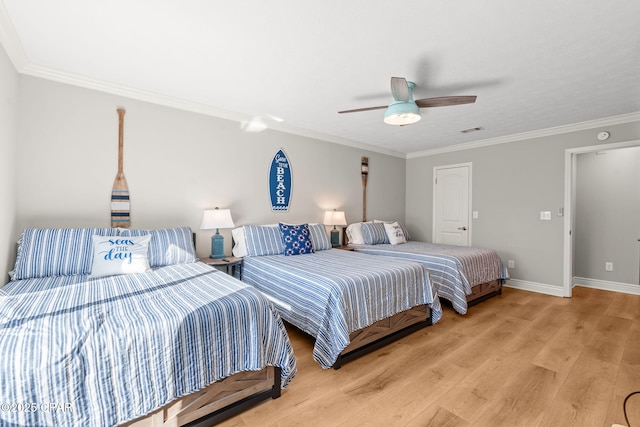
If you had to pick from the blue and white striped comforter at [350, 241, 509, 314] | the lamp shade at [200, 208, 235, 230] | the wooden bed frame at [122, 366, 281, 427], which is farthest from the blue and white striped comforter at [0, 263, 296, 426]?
the blue and white striped comforter at [350, 241, 509, 314]

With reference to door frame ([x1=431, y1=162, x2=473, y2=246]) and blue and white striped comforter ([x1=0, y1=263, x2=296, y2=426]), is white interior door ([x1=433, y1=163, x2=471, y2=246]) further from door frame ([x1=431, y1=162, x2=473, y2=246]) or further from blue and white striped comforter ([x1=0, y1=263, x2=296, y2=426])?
blue and white striped comforter ([x1=0, y1=263, x2=296, y2=426])

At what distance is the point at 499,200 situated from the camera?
4707 mm

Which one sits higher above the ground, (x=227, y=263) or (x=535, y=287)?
(x=227, y=263)

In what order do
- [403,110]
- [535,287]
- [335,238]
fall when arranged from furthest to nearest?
[335,238] → [535,287] → [403,110]

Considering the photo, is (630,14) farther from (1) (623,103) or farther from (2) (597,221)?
(2) (597,221)

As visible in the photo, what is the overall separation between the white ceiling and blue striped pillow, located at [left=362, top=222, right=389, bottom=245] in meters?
2.06

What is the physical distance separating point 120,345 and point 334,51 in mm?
2272

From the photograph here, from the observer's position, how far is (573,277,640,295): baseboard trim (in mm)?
4190

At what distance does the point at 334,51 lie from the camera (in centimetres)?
218

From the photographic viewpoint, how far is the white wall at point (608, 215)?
423cm

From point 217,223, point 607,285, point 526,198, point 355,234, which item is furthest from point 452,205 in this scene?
point 217,223

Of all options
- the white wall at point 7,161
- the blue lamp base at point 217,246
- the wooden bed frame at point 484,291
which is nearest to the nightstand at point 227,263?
the blue lamp base at point 217,246

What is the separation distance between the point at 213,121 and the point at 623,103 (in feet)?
15.4

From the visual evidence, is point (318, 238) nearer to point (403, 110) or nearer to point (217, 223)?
point (217, 223)
